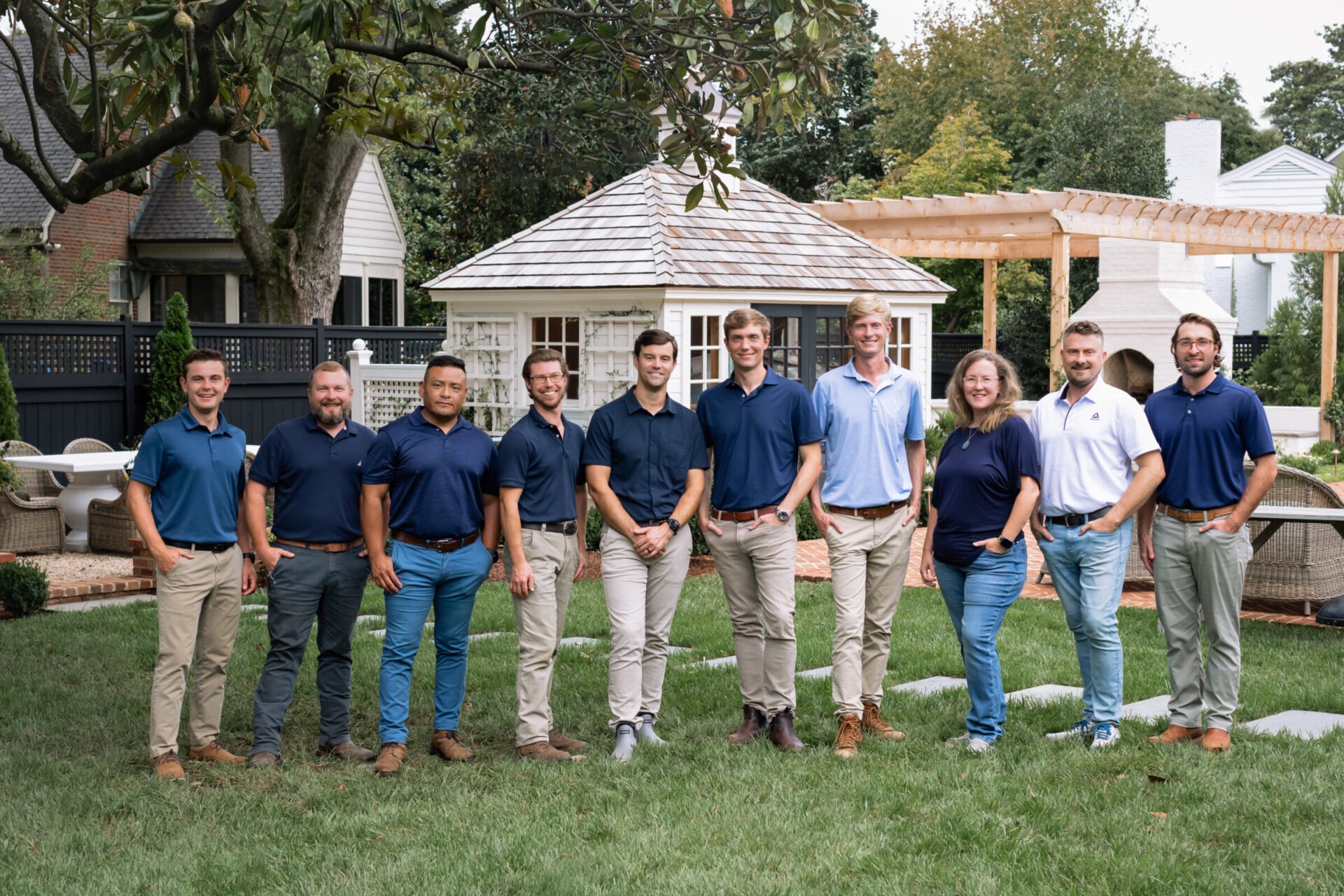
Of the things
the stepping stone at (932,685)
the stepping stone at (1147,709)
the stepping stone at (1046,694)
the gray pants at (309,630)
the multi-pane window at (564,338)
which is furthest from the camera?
the multi-pane window at (564,338)

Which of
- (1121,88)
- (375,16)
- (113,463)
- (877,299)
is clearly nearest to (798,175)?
(1121,88)

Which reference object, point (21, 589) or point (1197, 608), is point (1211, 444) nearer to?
point (1197, 608)

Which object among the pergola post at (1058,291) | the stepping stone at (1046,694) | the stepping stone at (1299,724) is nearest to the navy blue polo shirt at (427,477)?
the stepping stone at (1046,694)

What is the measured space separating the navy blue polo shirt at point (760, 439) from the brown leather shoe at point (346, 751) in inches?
77.0

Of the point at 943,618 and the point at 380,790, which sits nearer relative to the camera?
the point at 380,790

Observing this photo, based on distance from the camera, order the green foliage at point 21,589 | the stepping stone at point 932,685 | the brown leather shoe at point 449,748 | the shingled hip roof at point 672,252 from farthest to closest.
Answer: the shingled hip roof at point 672,252, the green foliage at point 21,589, the stepping stone at point 932,685, the brown leather shoe at point 449,748

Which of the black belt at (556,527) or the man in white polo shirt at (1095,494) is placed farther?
the black belt at (556,527)

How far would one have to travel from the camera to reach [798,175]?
118ft

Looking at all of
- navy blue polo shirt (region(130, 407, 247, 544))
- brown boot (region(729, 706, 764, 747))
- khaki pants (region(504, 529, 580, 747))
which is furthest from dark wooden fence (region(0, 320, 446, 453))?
brown boot (region(729, 706, 764, 747))

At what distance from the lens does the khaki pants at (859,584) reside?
20.6ft

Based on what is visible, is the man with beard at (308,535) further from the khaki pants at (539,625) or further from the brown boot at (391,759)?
the khaki pants at (539,625)

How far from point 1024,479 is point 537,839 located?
8.63 feet

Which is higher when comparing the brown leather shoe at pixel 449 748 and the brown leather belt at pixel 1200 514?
the brown leather belt at pixel 1200 514

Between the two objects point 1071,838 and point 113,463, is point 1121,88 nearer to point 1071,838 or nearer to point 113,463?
point 113,463
